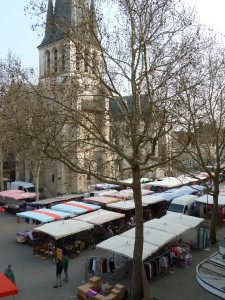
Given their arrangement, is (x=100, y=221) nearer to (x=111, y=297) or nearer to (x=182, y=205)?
(x=111, y=297)

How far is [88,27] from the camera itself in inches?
444

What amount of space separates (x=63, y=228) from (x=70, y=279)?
2.98 meters

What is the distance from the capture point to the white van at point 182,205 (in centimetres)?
2329

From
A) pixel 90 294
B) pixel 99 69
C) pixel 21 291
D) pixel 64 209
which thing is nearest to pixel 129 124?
pixel 99 69

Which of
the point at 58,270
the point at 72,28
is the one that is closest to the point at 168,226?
the point at 58,270

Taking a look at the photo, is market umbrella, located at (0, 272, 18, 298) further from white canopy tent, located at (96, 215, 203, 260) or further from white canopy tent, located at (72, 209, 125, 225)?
white canopy tent, located at (72, 209, 125, 225)

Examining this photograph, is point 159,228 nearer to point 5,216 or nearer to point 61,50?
point 61,50

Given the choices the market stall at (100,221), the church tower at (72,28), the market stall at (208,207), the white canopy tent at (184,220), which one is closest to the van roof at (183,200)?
the market stall at (208,207)

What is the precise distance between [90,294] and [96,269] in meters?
2.24

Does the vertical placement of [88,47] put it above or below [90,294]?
above

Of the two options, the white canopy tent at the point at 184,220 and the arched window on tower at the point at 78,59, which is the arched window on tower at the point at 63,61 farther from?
the white canopy tent at the point at 184,220

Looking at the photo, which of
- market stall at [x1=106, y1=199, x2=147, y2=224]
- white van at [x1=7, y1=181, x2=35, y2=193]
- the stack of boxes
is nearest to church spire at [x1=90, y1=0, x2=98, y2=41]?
the stack of boxes

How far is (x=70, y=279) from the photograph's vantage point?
13.8 metres

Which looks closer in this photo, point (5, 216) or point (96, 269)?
point (96, 269)
